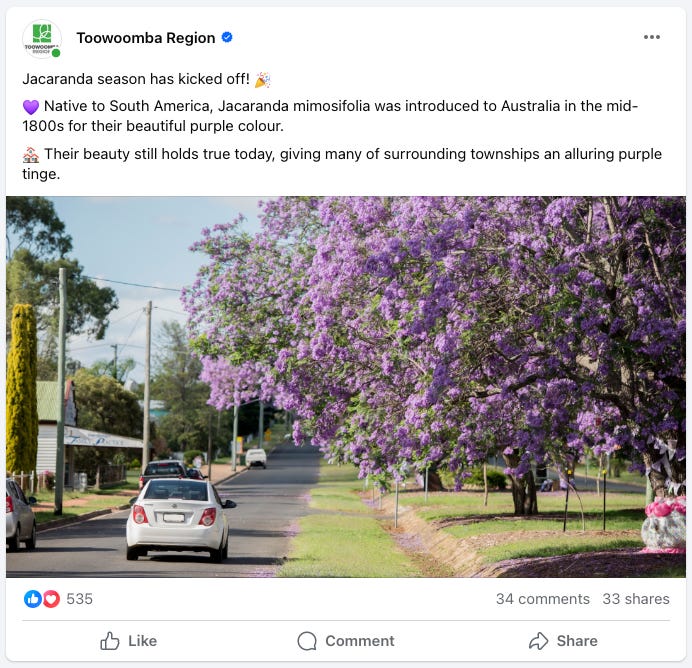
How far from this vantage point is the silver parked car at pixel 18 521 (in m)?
19.9

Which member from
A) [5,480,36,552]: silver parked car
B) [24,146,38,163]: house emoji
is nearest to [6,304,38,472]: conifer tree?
[5,480,36,552]: silver parked car

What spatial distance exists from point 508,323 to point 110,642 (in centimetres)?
806

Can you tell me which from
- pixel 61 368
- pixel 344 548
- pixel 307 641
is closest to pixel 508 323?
pixel 307 641

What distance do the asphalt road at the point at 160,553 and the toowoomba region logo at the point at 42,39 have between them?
836cm

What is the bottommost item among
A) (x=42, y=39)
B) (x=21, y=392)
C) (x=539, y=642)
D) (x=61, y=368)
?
(x=539, y=642)

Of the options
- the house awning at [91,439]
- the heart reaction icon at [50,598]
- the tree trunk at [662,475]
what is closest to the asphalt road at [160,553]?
the tree trunk at [662,475]

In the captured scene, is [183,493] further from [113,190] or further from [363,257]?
[113,190]

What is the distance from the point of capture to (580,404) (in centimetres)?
1564

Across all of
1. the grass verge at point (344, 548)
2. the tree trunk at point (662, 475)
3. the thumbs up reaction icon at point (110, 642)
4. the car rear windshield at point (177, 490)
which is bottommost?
the grass verge at point (344, 548)

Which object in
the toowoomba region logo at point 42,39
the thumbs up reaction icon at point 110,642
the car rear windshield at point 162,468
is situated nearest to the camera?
the thumbs up reaction icon at point 110,642

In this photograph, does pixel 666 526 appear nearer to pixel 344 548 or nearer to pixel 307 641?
pixel 344 548

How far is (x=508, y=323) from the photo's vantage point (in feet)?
48.0

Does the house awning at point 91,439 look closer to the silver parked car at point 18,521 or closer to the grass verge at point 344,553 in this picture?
the grass verge at point 344,553

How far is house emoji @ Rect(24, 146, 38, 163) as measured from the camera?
29.8ft
